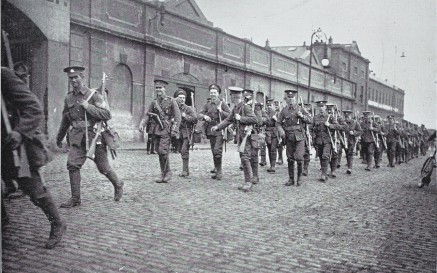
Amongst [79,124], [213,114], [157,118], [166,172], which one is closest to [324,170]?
[213,114]

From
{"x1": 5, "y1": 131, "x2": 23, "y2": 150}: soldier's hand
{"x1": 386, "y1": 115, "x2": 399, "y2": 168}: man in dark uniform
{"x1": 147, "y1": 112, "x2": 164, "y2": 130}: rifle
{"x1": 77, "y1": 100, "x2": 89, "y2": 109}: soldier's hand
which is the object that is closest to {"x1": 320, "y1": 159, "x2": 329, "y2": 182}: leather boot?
{"x1": 147, "y1": 112, "x2": 164, "y2": 130}: rifle

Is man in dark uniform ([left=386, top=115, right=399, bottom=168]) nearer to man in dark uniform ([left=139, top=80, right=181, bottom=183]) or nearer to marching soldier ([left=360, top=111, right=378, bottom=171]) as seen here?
marching soldier ([left=360, top=111, right=378, bottom=171])

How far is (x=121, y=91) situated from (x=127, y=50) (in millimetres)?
1762

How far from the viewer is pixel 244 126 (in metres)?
8.78

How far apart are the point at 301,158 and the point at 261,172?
2.64 meters

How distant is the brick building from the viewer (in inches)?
573

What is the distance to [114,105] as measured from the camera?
1930 cm

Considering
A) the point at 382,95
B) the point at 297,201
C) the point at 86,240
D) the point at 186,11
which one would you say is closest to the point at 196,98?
the point at 186,11

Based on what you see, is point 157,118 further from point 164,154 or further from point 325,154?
point 325,154

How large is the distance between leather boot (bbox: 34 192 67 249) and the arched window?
14990 millimetres

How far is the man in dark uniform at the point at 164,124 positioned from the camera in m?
8.98

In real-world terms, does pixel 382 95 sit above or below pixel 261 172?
above

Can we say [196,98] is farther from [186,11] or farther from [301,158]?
[301,158]

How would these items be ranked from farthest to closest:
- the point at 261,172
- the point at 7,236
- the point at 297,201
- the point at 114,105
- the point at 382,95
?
the point at 382,95, the point at 114,105, the point at 261,172, the point at 297,201, the point at 7,236
